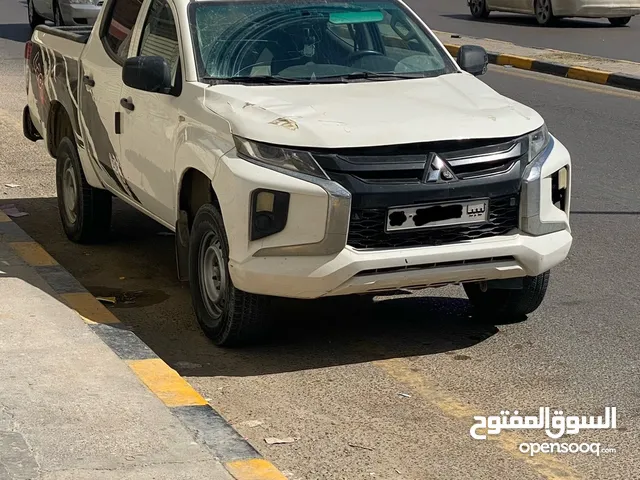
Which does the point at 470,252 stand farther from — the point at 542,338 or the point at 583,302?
the point at 583,302

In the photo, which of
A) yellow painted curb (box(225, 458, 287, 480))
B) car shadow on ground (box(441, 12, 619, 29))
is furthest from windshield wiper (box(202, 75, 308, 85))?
car shadow on ground (box(441, 12, 619, 29))

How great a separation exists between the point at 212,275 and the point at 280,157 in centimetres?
90

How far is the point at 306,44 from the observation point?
713 centimetres

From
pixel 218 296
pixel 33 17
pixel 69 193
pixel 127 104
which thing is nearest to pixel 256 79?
pixel 127 104

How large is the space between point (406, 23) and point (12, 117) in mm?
7413

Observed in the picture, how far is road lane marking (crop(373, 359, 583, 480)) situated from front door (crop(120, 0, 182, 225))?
60.3 inches

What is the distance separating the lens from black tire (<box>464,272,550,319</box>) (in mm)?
6758

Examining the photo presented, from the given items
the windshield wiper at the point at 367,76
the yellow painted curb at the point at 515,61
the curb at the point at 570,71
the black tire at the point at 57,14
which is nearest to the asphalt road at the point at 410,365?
the windshield wiper at the point at 367,76

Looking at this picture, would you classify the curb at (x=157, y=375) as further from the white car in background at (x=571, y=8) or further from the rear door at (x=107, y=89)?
the white car in background at (x=571, y=8)

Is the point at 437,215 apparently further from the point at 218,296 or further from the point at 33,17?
the point at 33,17

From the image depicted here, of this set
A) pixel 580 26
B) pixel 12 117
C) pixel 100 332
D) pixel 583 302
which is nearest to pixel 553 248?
pixel 583 302

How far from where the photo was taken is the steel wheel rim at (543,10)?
23656mm

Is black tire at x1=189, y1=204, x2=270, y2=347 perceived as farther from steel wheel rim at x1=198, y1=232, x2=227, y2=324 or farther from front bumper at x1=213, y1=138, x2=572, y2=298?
front bumper at x1=213, y1=138, x2=572, y2=298

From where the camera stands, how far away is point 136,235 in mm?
9195
